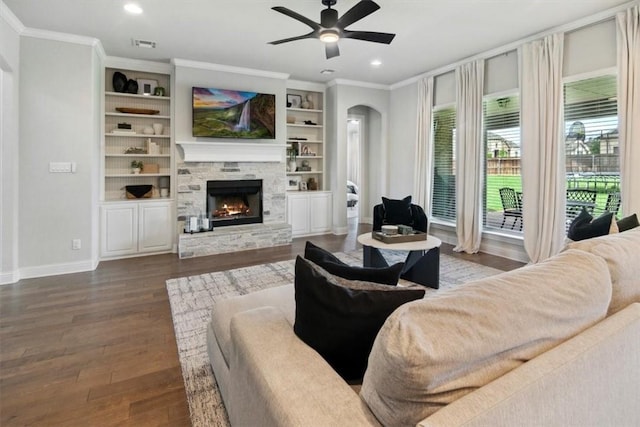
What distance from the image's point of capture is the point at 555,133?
165 inches

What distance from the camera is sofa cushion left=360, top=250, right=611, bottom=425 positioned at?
0.79 m

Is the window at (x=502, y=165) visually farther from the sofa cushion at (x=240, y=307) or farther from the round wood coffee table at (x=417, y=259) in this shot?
the sofa cushion at (x=240, y=307)

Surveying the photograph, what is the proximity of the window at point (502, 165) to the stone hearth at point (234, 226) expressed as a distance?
10.6 ft

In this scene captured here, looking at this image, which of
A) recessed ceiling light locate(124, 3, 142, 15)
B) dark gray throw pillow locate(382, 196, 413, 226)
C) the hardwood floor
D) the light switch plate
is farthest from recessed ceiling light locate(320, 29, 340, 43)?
the light switch plate

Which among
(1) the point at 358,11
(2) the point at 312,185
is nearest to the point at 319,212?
Answer: (2) the point at 312,185

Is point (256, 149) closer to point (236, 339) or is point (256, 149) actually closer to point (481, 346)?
point (236, 339)

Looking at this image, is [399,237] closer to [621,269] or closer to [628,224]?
[628,224]

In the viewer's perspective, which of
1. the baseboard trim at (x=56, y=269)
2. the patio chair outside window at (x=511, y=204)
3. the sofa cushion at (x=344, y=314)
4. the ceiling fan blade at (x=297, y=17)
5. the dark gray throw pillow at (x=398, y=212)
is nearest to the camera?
the sofa cushion at (x=344, y=314)

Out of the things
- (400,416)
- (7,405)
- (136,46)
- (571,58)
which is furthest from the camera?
(136,46)

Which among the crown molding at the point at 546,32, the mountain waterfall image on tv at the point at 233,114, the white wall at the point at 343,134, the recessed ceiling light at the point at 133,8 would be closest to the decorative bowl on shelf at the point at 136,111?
the mountain waterfall image on tv at the point at 233,114

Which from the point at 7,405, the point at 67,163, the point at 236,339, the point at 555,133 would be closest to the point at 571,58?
the point at 555,133

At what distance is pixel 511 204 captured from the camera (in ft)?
16.6

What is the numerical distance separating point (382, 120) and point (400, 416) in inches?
269

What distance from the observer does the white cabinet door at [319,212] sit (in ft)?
22.2
